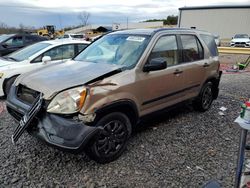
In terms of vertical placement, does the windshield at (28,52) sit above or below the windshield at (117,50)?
below

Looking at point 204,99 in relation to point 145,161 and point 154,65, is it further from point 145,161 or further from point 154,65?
point 145,161

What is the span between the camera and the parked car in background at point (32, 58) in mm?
6326

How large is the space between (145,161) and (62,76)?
1601 millimetres

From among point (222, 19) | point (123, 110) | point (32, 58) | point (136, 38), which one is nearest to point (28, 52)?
point (32, 58)

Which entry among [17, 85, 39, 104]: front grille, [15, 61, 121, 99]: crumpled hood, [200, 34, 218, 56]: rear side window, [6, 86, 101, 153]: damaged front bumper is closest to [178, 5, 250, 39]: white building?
[200, 34, 218, 56]: rear side window

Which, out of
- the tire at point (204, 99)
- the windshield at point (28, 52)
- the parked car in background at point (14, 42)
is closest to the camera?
the tire at point (204, 99)

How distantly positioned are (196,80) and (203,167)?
6.75ft

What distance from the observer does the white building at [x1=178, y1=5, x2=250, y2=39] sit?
4506cm

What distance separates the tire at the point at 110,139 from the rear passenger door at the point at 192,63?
1.75 meters

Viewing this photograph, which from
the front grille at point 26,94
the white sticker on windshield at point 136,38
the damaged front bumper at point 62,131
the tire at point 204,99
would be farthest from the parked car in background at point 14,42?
the damaged front bumper at point 62,131

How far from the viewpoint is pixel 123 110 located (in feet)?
12.1

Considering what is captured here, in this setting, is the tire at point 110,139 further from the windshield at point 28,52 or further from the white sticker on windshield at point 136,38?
the windshield at point 28,52

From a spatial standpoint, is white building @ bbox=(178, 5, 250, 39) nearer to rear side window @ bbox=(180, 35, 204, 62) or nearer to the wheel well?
rear side window @ bbox=(180, 35, 204, 62)

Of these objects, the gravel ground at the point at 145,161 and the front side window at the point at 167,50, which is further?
the front side window at the point at 167,50
